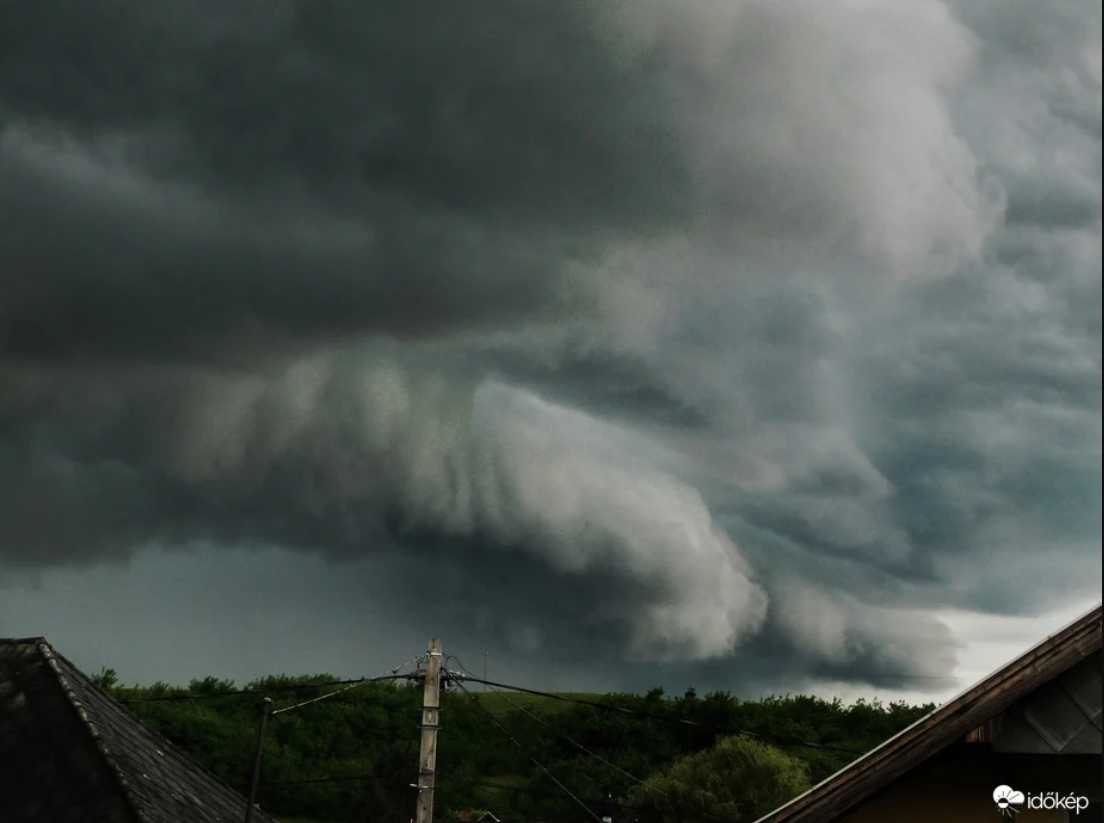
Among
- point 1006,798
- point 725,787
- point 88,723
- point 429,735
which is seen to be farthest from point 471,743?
point 1006,798

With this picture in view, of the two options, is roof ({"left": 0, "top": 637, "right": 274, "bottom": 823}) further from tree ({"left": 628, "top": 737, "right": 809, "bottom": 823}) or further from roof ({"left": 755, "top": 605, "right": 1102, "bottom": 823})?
tree ({"left": 628, "top": 737, "right": 809, "bottom": 823})

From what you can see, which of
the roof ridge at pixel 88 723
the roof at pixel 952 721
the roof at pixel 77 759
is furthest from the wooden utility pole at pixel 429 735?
the roof at pixel 952 721

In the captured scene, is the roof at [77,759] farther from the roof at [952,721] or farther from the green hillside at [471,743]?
the green hillside at [471,743]

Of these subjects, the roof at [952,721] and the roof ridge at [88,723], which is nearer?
the roof at [952,721]

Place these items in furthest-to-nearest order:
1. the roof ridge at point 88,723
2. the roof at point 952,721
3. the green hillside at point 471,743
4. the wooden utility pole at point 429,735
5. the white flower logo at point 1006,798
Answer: the green hillside at point 471,743
the wooden utility pole at point 429,735
the roof ridge at point 88,723
the white flower logo at point 1006,798
the roof at point 952,721

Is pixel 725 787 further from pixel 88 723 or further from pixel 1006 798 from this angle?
pixel 1006 798

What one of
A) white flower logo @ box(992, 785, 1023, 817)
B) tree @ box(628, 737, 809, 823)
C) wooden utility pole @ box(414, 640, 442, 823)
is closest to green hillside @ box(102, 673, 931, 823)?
tree @ box(628, 737, 809, 823)

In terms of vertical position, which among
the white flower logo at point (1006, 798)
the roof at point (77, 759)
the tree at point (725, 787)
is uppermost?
the tree at point (725, 787)

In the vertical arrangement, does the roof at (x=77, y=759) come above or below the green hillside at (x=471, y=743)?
below
